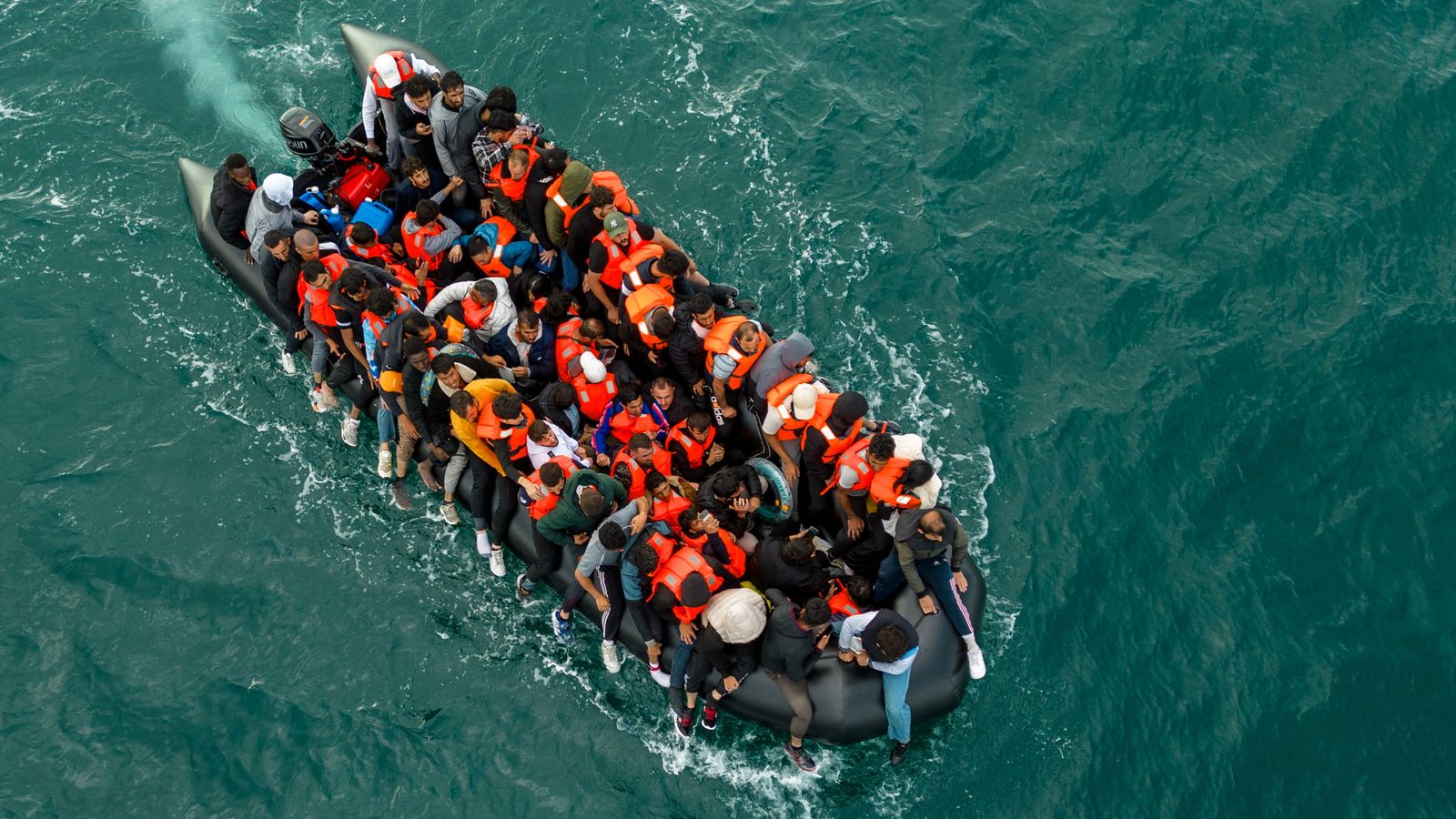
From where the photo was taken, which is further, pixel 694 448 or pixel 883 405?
pixel 883 405

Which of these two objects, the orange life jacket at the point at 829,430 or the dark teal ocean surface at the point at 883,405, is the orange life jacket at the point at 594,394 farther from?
the dark teal ocean surface at the point at 883,405

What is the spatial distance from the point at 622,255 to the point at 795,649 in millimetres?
4081

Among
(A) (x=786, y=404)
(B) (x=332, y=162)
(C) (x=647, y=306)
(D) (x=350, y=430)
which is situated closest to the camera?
(A) (x=786, y=404)

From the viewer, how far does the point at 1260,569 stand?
11359 millimetres

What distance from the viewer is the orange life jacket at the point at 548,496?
971 centimetres

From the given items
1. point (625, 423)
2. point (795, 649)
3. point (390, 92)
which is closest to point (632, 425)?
point (625, 423)

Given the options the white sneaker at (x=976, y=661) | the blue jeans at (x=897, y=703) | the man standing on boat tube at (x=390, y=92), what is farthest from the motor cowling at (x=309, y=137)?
the white sneaker at (x=976, y=661)

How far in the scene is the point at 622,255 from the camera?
10719 millimetres

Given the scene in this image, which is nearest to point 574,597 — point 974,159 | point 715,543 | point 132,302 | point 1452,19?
point 715,543

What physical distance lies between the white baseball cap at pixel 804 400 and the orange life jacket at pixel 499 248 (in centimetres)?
343

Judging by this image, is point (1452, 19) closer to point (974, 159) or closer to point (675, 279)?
point (974, 159)

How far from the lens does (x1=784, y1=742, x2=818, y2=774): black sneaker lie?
404 inches

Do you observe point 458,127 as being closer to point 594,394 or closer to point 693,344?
point 594,394

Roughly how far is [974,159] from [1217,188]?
3008 millimetres
